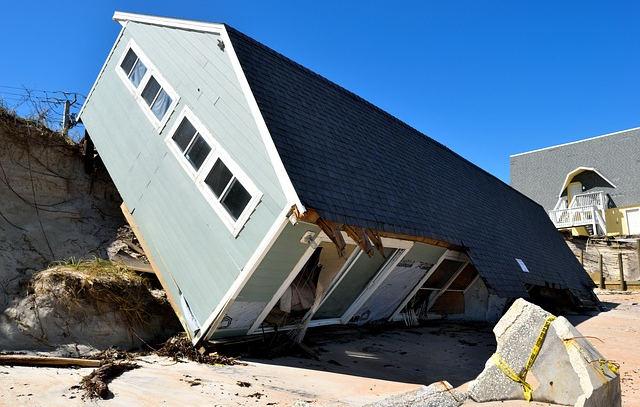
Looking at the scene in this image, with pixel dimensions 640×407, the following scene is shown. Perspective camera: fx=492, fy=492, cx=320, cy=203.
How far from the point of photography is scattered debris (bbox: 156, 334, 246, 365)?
745cm

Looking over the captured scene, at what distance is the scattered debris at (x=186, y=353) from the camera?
7.45 metres

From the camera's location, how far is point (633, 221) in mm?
30516

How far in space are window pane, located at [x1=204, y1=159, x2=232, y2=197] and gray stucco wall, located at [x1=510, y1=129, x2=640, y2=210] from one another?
101ft

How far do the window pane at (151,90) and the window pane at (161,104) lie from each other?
0.20 metres

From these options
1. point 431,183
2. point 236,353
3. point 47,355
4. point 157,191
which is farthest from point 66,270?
point 431,183

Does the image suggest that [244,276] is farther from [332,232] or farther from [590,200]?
[590,200]

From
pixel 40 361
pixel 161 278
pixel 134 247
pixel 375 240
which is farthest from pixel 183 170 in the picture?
pixel 40 361

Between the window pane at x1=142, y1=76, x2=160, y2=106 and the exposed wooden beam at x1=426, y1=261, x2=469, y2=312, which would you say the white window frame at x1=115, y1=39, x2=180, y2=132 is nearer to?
the window pane at x1=142, y1=76, x2=160, y2=106

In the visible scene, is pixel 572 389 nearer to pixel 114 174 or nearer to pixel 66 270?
pixel 66 270

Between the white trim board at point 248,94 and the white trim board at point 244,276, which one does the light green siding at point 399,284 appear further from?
the white trim board at point 248,94

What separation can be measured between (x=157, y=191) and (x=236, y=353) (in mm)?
3568

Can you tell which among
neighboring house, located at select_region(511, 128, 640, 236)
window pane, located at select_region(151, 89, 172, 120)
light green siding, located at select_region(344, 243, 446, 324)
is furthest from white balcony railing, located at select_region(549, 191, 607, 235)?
window pane, located at select_region(151, 89, 172, 120)

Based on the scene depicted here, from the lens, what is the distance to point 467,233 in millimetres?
→ 12289

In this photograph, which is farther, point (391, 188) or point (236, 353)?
point (391, 188)
